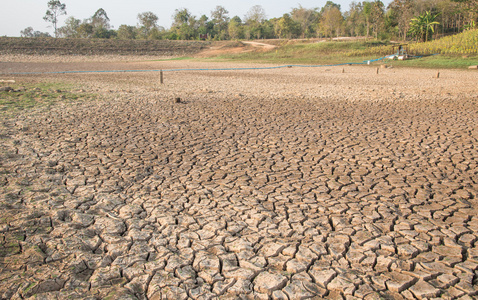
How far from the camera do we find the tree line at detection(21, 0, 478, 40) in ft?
146

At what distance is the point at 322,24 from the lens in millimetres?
51281

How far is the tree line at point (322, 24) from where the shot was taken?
44.4 m

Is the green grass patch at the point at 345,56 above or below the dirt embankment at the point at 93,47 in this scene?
below

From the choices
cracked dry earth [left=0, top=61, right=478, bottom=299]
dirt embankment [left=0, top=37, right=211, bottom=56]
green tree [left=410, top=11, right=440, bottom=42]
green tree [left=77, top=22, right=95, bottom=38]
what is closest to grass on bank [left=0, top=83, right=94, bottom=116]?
cracked dry earth [left=0, top=61, right=478, bottom=299]

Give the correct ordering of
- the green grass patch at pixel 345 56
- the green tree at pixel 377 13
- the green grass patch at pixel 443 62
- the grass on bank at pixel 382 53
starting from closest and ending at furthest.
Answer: the green grass patch at pixel 443 62 < the green grass patch at pixel 345 56 < the grass on bank at pixel 382 53 < the green tree at pixel 377 13

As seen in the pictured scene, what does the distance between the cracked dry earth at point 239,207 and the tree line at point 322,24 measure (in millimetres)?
38457

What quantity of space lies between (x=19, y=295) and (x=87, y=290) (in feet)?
1.53

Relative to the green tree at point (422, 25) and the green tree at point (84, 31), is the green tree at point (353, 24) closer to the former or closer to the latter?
the green tree at point (422, 25)

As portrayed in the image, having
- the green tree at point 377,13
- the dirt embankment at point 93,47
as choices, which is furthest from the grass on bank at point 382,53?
the dirt embankment at point 93,47

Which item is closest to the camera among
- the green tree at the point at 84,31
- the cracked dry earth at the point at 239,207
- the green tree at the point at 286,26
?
the cracked dry earth at the point at 239,207

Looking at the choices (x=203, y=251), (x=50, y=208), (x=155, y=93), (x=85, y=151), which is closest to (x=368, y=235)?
(x=203, y=251)

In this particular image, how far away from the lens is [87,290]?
8.66 feet

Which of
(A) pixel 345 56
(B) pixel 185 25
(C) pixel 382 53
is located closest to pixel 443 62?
(C) pixel 382 53

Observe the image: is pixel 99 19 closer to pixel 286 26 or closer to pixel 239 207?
pixel 286 26
